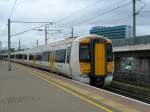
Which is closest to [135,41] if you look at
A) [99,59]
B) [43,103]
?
[99,59]

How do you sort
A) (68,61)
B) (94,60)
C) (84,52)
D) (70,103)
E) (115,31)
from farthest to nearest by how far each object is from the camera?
(115,31), (68,61), (84,52), (94,60), (70,103)

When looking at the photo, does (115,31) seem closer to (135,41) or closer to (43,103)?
(135,41)

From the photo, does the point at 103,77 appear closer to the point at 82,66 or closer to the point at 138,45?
the point at 82,66

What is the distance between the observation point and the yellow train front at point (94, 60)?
2323 cm

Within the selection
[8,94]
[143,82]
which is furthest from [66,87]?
[143,82]

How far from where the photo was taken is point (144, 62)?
43.8 m

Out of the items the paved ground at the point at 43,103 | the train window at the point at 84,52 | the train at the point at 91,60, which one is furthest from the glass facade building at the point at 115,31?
the paved ground at the point at 43,103

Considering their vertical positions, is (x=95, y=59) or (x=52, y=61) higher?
(x=95, y=59)

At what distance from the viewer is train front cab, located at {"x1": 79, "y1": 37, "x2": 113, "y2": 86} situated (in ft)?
76.3

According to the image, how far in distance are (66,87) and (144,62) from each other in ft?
86.9

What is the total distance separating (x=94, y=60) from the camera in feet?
76.6

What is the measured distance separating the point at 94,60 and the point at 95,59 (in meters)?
0.09

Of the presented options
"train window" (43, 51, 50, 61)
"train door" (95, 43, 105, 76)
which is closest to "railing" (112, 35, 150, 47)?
"train window" (43, 51, 50, 61)

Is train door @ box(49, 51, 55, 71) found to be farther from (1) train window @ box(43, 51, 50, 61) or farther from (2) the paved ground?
(2) the paved ground
